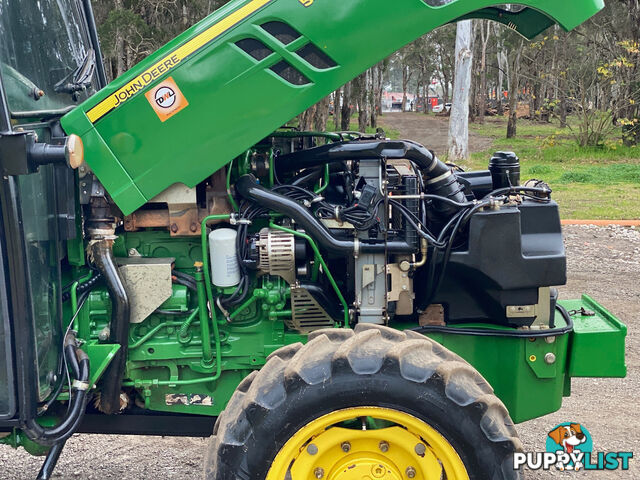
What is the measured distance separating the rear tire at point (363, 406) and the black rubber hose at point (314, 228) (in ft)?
2.00

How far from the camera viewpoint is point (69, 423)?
321 cm

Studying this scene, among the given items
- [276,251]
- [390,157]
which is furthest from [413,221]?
[276,251]

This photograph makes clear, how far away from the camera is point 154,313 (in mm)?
3717

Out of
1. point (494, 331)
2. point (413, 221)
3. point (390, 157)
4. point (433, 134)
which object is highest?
point (433, 134)

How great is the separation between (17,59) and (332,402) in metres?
2.00

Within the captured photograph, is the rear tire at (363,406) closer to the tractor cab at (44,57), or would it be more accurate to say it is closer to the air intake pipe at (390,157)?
the air intake pipe at (390,157)

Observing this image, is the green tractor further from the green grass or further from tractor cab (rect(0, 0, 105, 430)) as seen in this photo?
the green grass

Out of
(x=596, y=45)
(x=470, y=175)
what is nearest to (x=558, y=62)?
(x=596, y=45)

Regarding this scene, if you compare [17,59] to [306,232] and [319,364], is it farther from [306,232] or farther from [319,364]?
[319,364]

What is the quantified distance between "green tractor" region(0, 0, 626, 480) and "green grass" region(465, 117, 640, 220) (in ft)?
27.6

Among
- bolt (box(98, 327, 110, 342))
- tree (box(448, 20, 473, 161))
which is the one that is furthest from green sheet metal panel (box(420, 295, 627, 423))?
tree (box(448, 20, 473, 161))

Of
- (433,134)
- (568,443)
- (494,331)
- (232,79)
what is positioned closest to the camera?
(232,79)

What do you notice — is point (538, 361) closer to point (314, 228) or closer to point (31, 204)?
point (314, 228)

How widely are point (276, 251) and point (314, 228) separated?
0.72 feet
